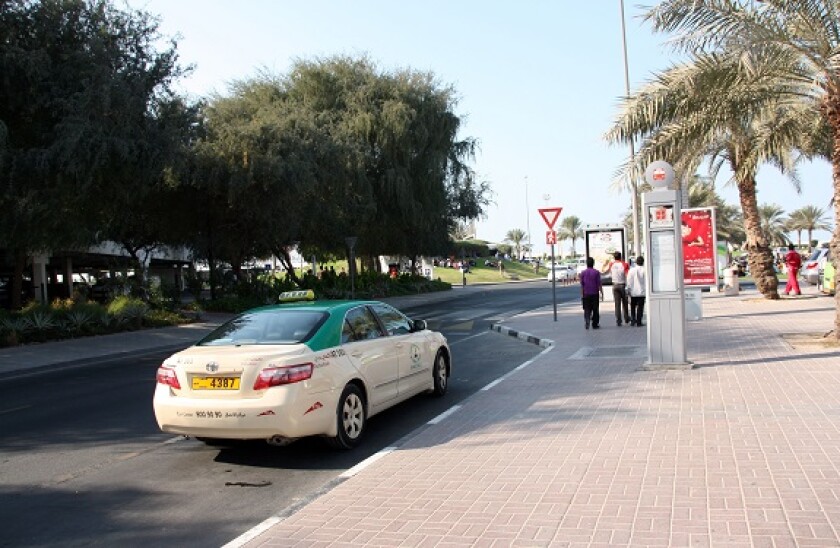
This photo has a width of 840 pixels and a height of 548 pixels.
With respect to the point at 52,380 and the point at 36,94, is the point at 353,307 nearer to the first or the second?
the point at 52,380

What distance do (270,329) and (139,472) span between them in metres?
1.77

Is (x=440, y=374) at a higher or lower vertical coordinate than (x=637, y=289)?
lower

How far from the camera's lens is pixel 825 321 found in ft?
49.0

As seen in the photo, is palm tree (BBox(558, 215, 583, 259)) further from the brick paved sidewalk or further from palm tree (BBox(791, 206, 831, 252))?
the brick paved sidewalk

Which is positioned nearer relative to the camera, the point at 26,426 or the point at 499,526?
the point at 499,526

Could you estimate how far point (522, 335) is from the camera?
53.9 ft

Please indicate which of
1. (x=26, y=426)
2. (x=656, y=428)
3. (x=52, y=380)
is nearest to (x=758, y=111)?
(x=656, y=428)

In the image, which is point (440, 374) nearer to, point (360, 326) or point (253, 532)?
point (360, 326)

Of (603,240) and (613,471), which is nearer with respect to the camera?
(613,471)

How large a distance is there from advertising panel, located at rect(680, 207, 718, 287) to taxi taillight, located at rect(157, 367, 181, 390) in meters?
12.8

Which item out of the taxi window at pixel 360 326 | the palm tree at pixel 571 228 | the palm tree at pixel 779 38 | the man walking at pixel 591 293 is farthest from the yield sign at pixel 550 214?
the palm tree at pixel 571 228

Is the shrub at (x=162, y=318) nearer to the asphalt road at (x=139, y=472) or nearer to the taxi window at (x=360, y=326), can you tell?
the asphalt road at (x=139, y=472)

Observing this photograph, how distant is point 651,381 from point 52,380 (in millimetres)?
10741

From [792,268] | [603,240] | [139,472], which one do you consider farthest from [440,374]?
[792,268]
